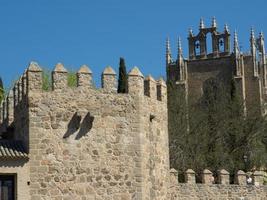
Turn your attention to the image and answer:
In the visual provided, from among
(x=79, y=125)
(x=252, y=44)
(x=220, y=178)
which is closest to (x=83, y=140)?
(x=79, y=125)

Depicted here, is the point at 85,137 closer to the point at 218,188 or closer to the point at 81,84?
the point at 81,84

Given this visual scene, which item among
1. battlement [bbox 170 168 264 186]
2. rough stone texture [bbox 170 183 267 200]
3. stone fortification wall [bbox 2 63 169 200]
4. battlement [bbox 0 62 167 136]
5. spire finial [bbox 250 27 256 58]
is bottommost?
rough stone texture [bbox 170 183 267 200]

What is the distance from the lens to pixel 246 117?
150 ft

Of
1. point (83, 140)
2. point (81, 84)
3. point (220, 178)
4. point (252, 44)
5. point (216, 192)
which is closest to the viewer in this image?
point (83, 140)

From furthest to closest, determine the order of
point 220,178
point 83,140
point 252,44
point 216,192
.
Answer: point 252,44 < point 220,178 < point 216,192 < point 83,140

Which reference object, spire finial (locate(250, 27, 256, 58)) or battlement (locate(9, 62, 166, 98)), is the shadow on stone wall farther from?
spire finial (locate(250, 27, 256, 58))

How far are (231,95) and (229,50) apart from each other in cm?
2465

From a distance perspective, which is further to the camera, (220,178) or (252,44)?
(252,44)

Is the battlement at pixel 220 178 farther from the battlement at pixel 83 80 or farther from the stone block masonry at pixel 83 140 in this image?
the battlement at pixel 83 80

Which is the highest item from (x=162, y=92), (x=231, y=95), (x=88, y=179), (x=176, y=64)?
(x=176, y=64)

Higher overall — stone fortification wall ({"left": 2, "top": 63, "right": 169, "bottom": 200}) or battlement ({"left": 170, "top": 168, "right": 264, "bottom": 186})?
stone fortification wall ({"left": 2, "top": 63, "right": 169, "bottom": 200})

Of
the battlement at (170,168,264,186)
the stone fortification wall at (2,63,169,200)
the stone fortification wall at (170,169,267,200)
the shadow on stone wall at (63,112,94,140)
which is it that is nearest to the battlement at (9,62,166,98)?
the stone fortification wall at (2,63,169,200)

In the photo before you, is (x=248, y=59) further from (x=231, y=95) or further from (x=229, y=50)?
(x=231, y=95)

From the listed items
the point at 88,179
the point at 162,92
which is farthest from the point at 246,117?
the point at 88,179
